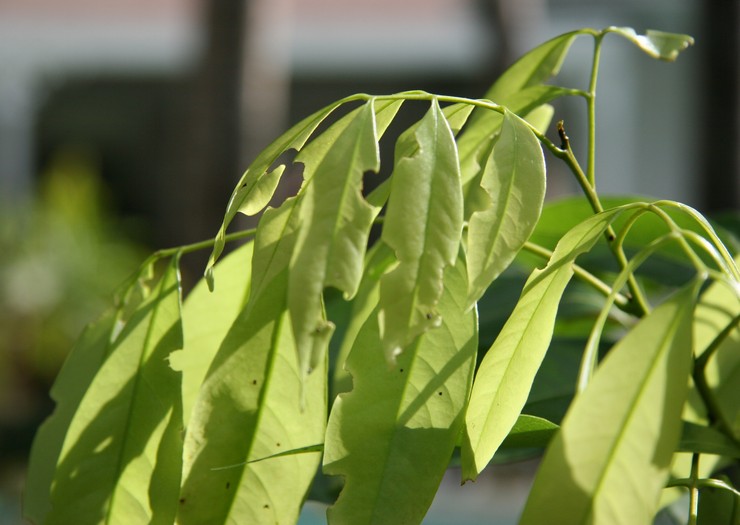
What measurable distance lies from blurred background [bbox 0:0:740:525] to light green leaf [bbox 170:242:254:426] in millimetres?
2145

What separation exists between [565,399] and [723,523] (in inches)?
7.4

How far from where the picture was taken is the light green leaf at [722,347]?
0.52 meters

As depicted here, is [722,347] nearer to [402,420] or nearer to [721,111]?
[402,420]

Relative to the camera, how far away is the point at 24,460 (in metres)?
3.21

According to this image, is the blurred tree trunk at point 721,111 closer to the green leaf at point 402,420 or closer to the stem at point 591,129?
the stem at point 591,129

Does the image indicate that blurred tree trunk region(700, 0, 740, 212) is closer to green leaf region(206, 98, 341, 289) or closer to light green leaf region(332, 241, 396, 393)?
light green leaf region(332, 241, 396, 393)

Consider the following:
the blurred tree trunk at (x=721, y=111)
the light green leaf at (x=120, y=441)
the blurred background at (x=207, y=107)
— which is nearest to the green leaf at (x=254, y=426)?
the light green leaf at (x=120, y=441)

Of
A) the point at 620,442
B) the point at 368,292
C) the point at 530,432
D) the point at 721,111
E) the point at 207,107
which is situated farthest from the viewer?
the point at 721,111

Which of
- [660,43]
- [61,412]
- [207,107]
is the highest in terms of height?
[660,43]

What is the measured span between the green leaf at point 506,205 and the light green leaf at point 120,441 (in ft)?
0.64

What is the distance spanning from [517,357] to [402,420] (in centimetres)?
6

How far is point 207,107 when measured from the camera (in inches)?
115

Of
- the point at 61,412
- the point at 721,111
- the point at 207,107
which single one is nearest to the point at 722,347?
the point at 61,412

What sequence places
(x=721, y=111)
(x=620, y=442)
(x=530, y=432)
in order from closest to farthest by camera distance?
1. (x=620, y=442)
2. (x=530, y=432)
3. (x=721, y=111)
